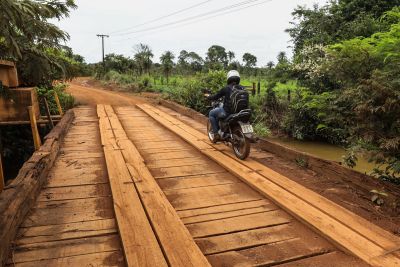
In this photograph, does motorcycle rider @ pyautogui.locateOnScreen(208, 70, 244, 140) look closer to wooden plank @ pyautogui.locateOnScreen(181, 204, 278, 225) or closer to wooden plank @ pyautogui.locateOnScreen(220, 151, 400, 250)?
wooden plank @ pyautogui.locateOnScreen(220, 151, 400, 250)

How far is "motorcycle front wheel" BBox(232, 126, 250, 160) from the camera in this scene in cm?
538

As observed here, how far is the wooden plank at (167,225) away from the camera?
2541 millimetres

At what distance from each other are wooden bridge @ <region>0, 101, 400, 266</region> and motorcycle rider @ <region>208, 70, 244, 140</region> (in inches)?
41.2

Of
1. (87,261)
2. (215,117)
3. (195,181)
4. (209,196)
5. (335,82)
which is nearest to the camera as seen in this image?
(87,261)

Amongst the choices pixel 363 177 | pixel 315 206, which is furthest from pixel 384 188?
pixel 315 206

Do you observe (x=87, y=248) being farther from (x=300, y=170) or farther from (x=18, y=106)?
(x=18, y=106)

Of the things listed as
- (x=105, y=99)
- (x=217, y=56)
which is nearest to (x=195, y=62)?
(x=217, y=56)

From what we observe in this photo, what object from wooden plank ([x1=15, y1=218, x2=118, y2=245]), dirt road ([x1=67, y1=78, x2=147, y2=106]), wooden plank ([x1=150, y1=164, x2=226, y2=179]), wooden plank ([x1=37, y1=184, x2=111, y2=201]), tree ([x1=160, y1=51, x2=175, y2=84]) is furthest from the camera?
tree ([x1=160, y1=51, x2=175, y2=84])

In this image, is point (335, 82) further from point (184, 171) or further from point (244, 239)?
point (244, 239)

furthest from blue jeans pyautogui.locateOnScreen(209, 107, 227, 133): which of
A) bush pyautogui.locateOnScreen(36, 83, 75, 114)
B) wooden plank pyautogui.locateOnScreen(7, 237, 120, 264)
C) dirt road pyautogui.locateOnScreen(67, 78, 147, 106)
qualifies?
dirt road pyautogui.locateOnScreen(67, 78, 147, 106)

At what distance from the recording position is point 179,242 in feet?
9.13

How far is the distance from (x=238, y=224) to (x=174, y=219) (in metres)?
0.62

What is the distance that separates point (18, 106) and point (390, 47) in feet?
25.0

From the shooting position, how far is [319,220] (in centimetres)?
317
